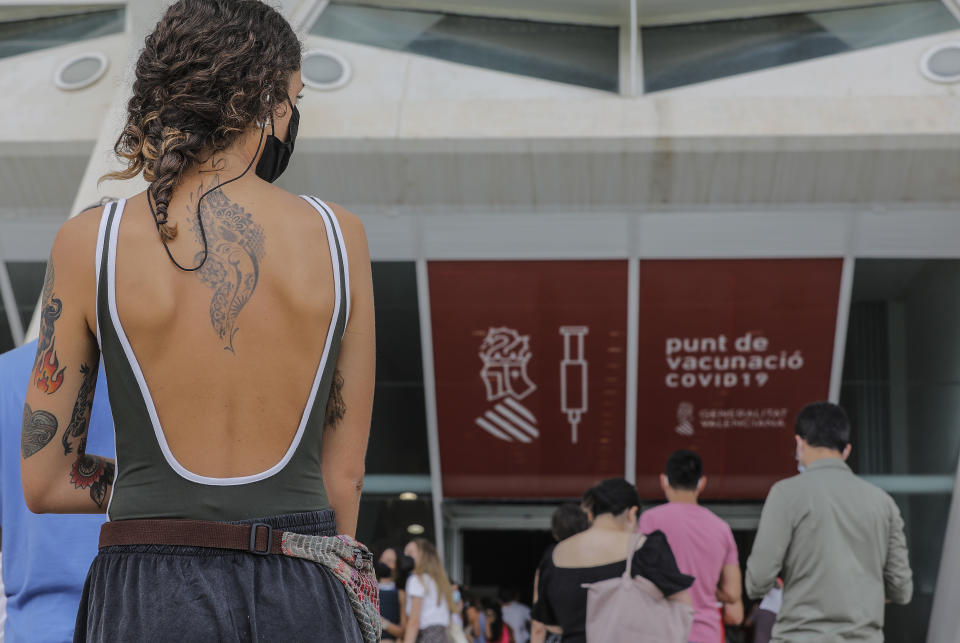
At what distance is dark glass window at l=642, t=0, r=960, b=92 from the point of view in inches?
381

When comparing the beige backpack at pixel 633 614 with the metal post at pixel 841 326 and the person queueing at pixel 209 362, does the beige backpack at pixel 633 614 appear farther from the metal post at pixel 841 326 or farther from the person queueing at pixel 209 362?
the metal post at pixel 841 326

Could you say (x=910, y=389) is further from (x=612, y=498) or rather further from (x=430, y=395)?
(x=612, y=498)

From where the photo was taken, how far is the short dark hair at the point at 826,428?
4676 millimetres

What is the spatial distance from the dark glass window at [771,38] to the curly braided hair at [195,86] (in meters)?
8.19

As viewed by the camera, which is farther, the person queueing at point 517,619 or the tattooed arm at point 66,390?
the person queueing at point 517,619

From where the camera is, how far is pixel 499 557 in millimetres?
12172

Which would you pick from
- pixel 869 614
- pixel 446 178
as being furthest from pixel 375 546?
pixel 869 614

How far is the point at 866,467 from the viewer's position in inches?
440

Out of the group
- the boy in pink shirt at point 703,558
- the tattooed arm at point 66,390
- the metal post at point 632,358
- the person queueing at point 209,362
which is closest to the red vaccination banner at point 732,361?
the metal post at point 632,358

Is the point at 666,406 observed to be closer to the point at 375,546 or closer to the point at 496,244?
the point at 496,244

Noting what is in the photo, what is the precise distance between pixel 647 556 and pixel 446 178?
5499 millimetres

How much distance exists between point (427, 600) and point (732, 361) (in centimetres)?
452

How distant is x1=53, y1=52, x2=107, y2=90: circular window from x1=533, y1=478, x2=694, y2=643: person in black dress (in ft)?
23.0

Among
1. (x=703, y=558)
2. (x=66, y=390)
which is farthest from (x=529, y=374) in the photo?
(x=66, y=390)
